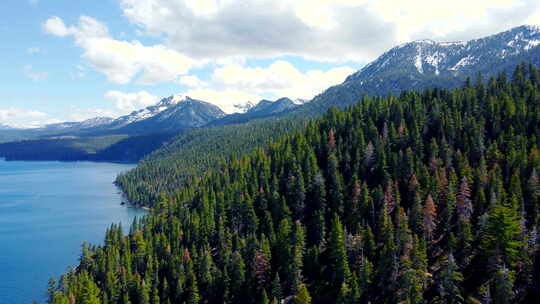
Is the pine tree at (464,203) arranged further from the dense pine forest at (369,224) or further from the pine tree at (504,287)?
the pine tree at (504,287)

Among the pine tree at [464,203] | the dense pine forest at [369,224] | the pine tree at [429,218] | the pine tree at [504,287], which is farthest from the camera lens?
the pine tree at [464,203]

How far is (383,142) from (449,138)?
1980 cm

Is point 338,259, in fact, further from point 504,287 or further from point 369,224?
point 504,287

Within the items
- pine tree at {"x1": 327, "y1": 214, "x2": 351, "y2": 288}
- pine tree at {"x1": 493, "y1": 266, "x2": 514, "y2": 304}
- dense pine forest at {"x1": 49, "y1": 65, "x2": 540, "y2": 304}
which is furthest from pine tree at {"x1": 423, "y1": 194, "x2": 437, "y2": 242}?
pine tree at {"x1": 493, "y1": 266, "x2": 514, "y2": 304}

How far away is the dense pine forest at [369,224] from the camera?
264ft

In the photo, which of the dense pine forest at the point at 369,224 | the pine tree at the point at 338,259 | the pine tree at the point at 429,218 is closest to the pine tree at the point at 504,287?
the dense pine forest at the point at 369,224

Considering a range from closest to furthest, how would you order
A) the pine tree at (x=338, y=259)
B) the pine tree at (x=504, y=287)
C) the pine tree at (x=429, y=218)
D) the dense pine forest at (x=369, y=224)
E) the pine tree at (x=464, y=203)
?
the pine tree at (x=504, y=287) < the dense pine forest at (x=369, y=224) < the pine tree at (x=338, y=259) < the pine tree at (x=429, y=218) < the pine tree at (x=464, y=203)

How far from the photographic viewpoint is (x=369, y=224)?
346ft

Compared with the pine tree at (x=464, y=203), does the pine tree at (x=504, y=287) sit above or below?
below

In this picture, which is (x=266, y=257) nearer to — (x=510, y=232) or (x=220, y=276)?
(x=220, y=276)

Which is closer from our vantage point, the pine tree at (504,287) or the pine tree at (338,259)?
the pine tree at (504,287)

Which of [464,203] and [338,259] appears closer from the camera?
[338,259]

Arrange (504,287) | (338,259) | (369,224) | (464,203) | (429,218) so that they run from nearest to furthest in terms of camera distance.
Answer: (504,287) < (338,259) < (429,218) < (464,203) < (369,224)

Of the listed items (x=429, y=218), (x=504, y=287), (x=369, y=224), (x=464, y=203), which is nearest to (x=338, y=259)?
(x=369, y=224)
